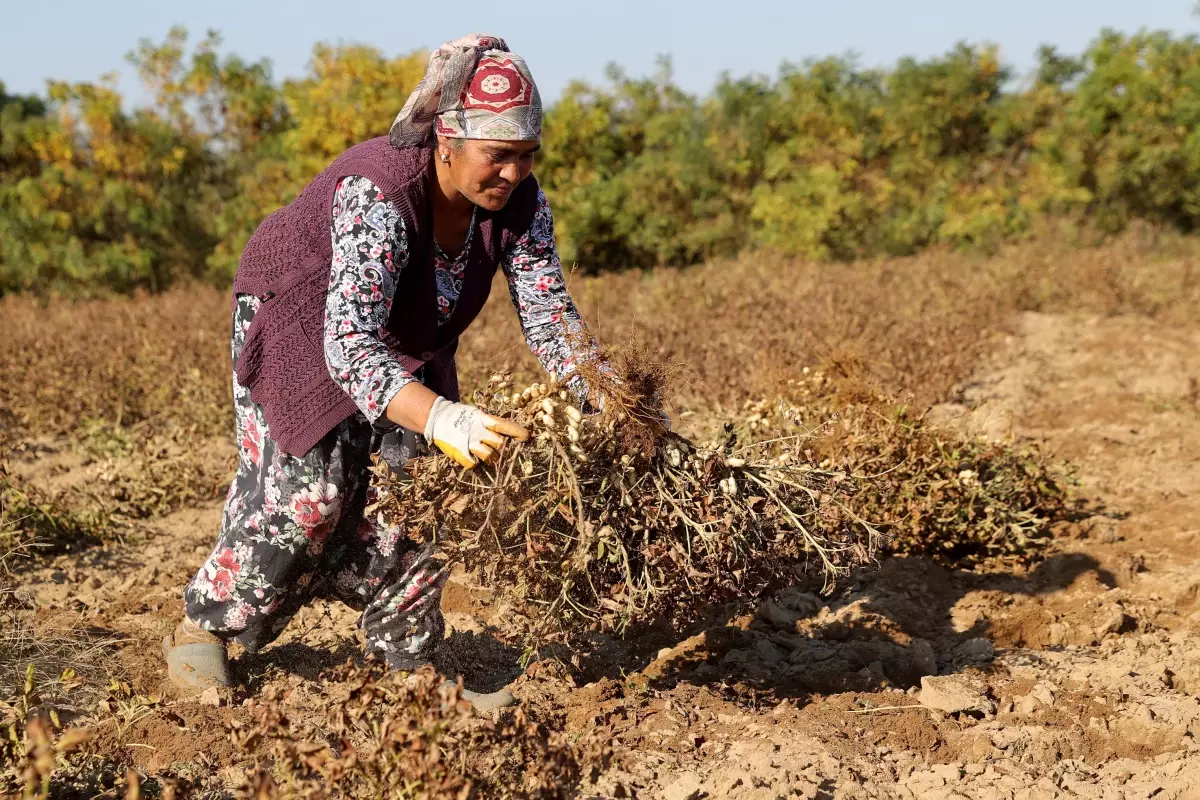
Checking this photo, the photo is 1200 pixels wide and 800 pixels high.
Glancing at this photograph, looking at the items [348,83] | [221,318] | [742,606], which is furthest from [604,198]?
[742,606]

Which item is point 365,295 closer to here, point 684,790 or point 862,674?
point 684,790

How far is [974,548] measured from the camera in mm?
4176

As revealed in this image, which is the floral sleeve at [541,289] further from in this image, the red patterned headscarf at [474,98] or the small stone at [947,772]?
the small stone at [947,772]

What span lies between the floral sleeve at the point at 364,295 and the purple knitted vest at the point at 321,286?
0.15 ft

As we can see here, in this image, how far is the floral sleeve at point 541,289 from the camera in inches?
115

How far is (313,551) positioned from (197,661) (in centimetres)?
44

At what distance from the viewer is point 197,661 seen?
9.62ft

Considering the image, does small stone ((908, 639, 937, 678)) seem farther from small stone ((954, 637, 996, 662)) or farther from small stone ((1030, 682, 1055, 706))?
small stone ((1030, 682, 1055, 706))

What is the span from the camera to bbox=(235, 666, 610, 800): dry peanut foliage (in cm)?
192

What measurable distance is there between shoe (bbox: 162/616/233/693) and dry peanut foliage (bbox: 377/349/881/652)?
2.59 ft

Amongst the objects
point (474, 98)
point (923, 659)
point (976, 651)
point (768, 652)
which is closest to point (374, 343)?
point (474, 98)

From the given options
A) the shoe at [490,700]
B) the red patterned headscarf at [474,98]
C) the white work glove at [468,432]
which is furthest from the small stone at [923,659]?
the red patterned headscarf at [474,98]

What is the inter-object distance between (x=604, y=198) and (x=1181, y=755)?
10090mm

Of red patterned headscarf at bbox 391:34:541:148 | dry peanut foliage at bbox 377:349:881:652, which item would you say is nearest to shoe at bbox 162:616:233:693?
dry peanut foliage at bbox 377:349:881:652
